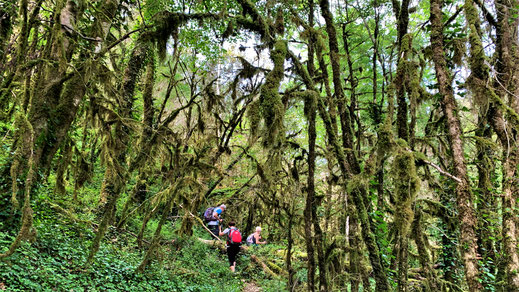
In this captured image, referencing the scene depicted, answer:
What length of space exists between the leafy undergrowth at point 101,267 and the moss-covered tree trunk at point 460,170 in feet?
18.0

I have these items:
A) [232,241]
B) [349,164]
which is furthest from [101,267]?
[349,164]

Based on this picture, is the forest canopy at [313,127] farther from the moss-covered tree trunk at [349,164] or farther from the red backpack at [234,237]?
the red backpack at [234,237]

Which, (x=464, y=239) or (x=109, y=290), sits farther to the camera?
(x=109, y=290)

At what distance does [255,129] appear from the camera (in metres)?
3.82

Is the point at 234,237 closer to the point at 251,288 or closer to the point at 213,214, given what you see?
the point at 213,214

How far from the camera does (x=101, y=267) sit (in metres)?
6.19

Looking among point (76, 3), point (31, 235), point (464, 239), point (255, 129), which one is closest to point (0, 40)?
point (76, 3)

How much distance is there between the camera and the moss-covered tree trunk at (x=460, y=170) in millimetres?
2992

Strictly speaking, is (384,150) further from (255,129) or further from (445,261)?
A: (445,261)

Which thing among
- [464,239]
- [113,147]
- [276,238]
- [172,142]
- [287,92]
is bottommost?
[276,238]

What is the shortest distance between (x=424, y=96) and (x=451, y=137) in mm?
1738

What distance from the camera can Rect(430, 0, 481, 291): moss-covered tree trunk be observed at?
2.99 m

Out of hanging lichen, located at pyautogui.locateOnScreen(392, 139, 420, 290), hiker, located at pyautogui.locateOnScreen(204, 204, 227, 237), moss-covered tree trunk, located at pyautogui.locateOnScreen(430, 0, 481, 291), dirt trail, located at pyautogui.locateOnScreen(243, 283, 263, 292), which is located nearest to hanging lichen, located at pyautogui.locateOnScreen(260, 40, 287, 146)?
hanging lichen, located at pyautogui.locateOnScreen(392, 139, 420, 290)

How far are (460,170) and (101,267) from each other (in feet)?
21.8
